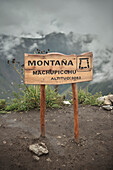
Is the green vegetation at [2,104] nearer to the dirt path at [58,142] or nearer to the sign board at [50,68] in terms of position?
the dirt path at [58,142]

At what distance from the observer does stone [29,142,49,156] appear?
2.91 m

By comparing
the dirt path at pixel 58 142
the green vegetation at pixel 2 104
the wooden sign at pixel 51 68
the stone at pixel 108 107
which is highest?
the wooden sign at pixel 51 68

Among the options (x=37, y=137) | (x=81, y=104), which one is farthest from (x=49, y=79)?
(x=81, y=104)

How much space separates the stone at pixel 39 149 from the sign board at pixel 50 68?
1276 mm

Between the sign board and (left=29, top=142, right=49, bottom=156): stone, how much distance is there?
1276mm

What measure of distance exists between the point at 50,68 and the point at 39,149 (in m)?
1.61

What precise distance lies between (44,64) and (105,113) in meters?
3.43

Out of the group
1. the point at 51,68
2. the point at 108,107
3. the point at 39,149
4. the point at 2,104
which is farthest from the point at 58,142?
the point at 2,104

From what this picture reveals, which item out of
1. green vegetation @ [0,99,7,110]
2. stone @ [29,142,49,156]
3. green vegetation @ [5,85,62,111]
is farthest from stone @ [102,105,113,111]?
green vegetation @ [0,99,7,110]

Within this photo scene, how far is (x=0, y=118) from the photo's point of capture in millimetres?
5051

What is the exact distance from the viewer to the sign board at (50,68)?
308 cm

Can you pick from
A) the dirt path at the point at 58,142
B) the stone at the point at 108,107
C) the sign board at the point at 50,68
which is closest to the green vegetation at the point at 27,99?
the stone at the point at 108,107

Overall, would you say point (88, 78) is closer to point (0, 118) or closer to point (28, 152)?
point (28, 152)

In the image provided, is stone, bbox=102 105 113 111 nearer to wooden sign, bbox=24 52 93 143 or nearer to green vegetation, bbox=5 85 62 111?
green vegetation, bbox=5 85 62 111
